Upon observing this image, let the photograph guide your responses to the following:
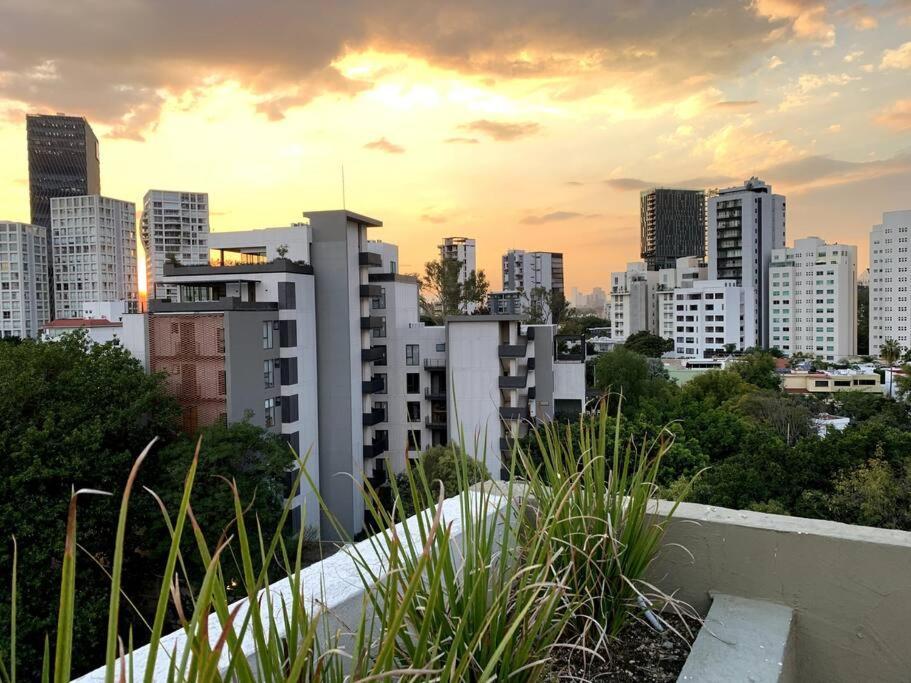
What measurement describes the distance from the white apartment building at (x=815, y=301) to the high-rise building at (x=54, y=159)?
2867 inches

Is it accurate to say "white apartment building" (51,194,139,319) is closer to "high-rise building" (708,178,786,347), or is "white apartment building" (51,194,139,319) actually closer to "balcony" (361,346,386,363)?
"balcony" (361,346,386,363)

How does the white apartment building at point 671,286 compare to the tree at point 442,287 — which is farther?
the white apartment building at point 671,286

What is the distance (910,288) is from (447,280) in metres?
36.7

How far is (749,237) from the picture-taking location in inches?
1935

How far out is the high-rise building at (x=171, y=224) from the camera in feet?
192

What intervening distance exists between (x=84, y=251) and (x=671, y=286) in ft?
168

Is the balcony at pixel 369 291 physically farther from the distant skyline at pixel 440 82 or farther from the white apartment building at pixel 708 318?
the white apartment building at pixel 708 318

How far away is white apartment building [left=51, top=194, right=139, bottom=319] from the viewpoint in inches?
2272

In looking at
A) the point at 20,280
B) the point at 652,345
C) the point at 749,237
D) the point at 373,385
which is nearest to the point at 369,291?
the point at 373,385

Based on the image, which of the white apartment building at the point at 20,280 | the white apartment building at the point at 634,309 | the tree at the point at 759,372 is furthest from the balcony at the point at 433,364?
the white apartment building at the point at 20,280

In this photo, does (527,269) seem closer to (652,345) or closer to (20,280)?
(652,345)

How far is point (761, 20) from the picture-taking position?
915 centimetres

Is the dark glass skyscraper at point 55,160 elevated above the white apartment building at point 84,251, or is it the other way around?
the dark glass skyscraper at point 55,160

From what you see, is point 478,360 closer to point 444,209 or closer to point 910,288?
point 444,209
